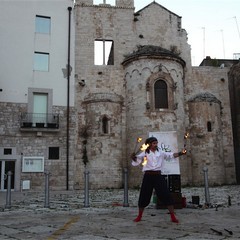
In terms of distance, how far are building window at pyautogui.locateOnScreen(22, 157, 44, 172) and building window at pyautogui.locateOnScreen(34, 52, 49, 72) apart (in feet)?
21.9

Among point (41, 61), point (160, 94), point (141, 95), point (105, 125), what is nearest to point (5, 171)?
point (105, 125)

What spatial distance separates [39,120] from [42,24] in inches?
297

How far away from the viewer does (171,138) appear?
9852 mm

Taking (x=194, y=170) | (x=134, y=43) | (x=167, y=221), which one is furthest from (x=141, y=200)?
(x=134, y=43)

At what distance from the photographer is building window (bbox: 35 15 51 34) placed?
25109mm

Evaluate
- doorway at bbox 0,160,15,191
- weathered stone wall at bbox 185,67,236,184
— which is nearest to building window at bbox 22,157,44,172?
doorway at bbox 0,160,15,191

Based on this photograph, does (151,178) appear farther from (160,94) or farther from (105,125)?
(160,94)

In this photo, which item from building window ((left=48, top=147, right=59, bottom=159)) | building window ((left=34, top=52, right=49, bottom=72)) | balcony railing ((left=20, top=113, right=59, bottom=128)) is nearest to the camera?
balcony railing ((left=20, top=113, right=59, bottom=128))

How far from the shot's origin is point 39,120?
23.7m

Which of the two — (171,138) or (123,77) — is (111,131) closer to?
(123,77)

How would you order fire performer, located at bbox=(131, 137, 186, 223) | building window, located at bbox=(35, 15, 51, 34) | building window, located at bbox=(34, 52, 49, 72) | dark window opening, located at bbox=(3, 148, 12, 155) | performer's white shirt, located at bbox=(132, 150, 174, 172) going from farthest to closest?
building window, located at bbox=(35, 15, 51, 34) < building window, located at bbox=(34, 52, 49, 72) < dark window opening, located at bbox=(3, 148, 12, 155) < performer's white shirt, located at bbox=(132, 150, 174, 172) < fire performer, located at bbox=(131, 137, 186, 223)

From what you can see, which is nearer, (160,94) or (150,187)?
(150,187)

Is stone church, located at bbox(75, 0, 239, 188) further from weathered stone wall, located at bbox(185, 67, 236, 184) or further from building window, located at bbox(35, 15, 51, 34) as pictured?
building window, located at bbox(35, 15, 51, 34)

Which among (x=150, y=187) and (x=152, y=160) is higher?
(x=152, y=160)
